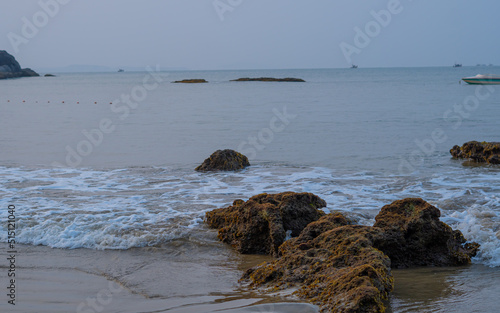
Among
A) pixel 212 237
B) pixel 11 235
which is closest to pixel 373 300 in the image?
pixel 212 237

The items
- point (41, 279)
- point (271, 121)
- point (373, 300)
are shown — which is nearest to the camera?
point (373, 300)

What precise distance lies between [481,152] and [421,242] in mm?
7845

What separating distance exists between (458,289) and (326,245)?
1.44 meters

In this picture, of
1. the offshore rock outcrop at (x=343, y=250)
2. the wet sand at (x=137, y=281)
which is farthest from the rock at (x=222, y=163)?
the wet sand at (x=137, y=281)

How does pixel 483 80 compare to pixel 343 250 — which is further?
pixel 483 80

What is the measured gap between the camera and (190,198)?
9.50m

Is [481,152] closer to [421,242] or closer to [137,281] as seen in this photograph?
[421,242]

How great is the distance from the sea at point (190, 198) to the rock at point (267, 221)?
0.23m

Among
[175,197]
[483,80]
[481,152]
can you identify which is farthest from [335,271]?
[483,80]

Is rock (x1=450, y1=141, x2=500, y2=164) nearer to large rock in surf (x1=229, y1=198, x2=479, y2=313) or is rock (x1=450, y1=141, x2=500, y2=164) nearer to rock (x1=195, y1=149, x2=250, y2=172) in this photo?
rock (x1=195, y1=149, x2=250, y2=172)

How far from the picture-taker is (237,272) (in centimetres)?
592

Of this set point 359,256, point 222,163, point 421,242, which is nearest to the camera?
point 359,256

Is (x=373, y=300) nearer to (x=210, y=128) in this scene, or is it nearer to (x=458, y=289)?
(x=458, y=289)

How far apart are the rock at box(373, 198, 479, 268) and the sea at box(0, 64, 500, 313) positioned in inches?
7.7
